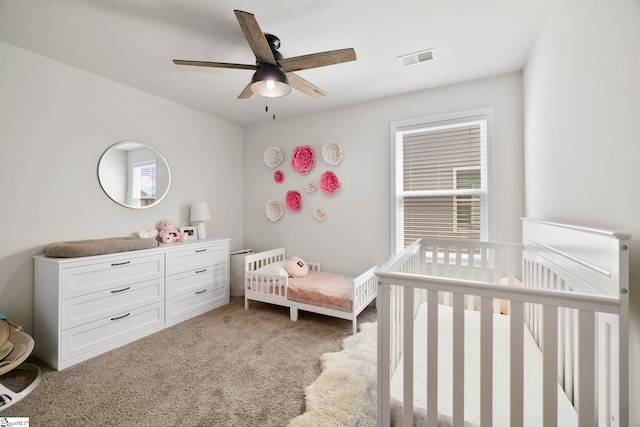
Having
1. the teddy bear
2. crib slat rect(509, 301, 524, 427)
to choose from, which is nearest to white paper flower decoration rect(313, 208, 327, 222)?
the teddy bear

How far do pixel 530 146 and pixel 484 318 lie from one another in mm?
1954

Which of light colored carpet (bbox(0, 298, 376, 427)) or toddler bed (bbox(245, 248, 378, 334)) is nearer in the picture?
light colored carpet (bbox(0, 298, 376, 427))

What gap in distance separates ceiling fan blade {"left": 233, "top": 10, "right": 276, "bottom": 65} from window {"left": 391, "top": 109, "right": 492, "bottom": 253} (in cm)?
172

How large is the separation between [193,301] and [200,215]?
1.01 m

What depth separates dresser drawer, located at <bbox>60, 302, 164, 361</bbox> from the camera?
6.49ft

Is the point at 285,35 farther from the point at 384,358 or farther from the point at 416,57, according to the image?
the point at 384,358

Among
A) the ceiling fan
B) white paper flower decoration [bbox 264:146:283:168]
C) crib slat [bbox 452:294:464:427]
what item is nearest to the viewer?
crib slat [bbox 452:294:464:427]

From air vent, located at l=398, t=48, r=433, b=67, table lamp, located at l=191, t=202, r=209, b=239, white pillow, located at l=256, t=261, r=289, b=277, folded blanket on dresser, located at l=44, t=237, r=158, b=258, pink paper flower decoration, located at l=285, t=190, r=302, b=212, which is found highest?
air vent, located at l=398, t=48, r=433, b=67

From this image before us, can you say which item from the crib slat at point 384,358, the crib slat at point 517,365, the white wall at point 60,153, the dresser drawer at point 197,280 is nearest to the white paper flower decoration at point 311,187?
the dresser drawer at point 197,280

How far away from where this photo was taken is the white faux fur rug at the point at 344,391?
143cm

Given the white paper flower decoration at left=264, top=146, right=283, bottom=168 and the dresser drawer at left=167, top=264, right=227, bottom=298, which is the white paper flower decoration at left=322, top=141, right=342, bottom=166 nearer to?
the white paper flower decoration at left=264, top=146, right=283, bottom=168

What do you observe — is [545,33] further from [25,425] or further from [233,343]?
[25,425]

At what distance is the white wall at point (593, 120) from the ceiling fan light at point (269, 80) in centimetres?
→ 157

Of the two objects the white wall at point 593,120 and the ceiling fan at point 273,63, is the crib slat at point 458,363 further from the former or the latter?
the ceiling fan at point 273,63
